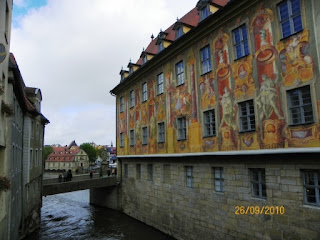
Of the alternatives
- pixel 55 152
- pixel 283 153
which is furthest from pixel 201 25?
pixel 55 152

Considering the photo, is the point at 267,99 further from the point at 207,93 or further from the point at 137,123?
the point at 137,123

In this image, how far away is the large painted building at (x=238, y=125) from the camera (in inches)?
344

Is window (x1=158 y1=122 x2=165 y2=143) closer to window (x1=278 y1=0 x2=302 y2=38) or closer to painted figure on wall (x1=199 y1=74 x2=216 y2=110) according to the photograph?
painted figure on wall (x1=199 y1=74 x2=216 y2=110)

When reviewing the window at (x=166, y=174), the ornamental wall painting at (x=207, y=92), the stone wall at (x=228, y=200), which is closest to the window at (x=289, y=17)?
the ornamental wall painting at (x=207, y=92)

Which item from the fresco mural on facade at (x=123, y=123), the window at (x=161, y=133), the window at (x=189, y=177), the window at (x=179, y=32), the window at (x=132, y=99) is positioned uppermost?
the window at (x=179, y=32)

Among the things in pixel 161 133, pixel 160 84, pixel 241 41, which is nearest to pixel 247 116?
pixel 241 41

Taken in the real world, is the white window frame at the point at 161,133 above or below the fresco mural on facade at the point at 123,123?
below

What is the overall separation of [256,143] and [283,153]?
1.24 meters

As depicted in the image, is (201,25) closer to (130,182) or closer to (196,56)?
(196,56)

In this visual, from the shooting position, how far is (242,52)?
36.3 ft

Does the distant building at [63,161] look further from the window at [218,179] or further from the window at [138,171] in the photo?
the window at [218,179]
